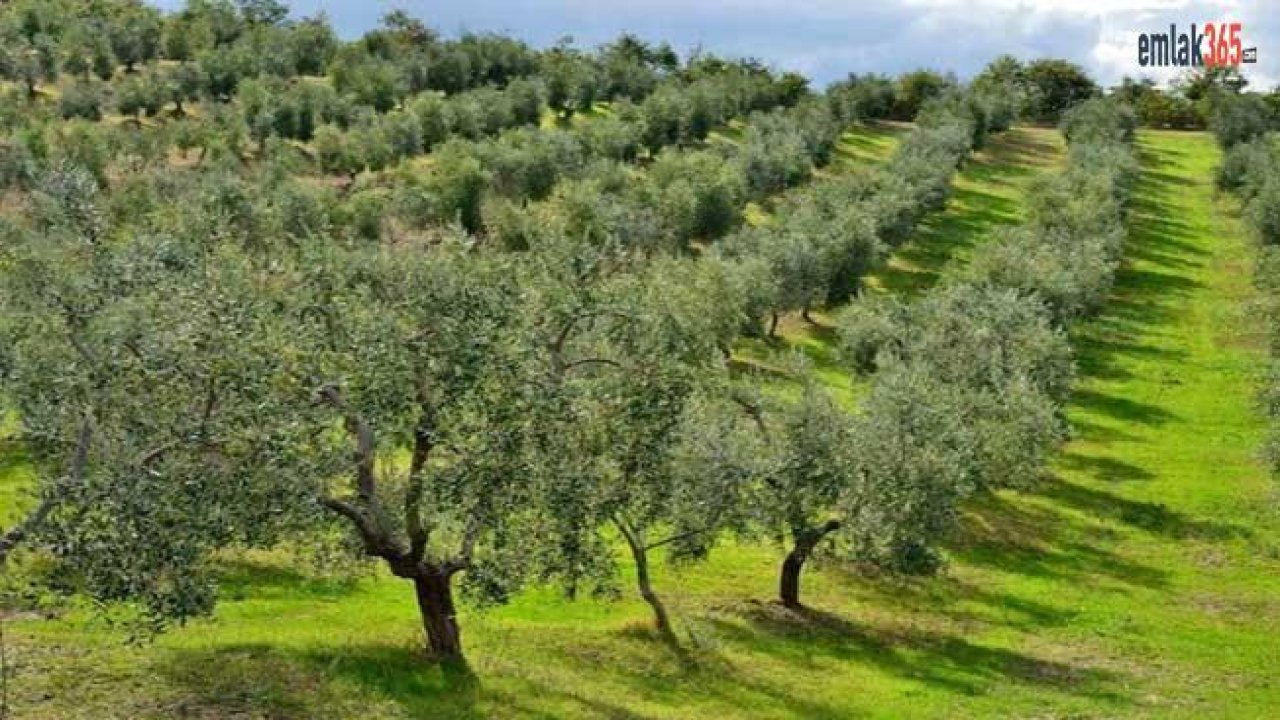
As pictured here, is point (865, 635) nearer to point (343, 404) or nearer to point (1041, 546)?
point (1041, 546)

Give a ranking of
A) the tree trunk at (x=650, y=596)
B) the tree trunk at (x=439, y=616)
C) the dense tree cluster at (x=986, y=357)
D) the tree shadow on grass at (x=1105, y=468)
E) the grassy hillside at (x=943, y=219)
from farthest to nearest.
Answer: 1. the grassy hillside at (x=943, y=219)
2. the tree shadow on grass at (x=1105, y=468)
3. the dense tree cluster at (x=986, y=357)
4. the tree trunk at (x=650, y=596)
5. the tree trunk at (x=439, y=616)

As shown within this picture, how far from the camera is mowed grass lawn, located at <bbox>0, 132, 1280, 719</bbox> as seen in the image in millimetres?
29141

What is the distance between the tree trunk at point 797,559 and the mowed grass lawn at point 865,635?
2.83 ft

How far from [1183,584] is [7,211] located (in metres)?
84.3

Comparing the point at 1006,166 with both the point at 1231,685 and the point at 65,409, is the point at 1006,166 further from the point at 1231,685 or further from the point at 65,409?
the point at 65,409

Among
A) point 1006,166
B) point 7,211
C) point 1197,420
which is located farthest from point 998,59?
point 7,211

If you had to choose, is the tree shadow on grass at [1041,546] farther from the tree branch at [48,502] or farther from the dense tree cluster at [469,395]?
the tree branch at [48,502]

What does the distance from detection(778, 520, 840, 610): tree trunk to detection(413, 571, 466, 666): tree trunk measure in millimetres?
14579

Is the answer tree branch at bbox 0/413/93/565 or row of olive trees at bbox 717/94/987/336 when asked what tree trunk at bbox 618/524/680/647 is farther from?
row of olive trees at bbox 717/94/987/336

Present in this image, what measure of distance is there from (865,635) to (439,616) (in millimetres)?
17912

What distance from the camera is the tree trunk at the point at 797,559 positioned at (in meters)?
42.4

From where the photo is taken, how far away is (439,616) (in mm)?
31234

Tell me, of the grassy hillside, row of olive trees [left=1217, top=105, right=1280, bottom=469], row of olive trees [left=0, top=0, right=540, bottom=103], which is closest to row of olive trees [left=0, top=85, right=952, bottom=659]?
row of olive trees [left=1217, top=105, right=1280, bottom=469]

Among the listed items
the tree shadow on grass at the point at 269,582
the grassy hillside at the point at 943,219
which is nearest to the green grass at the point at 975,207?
the grassy hillside at the point at 943,219
